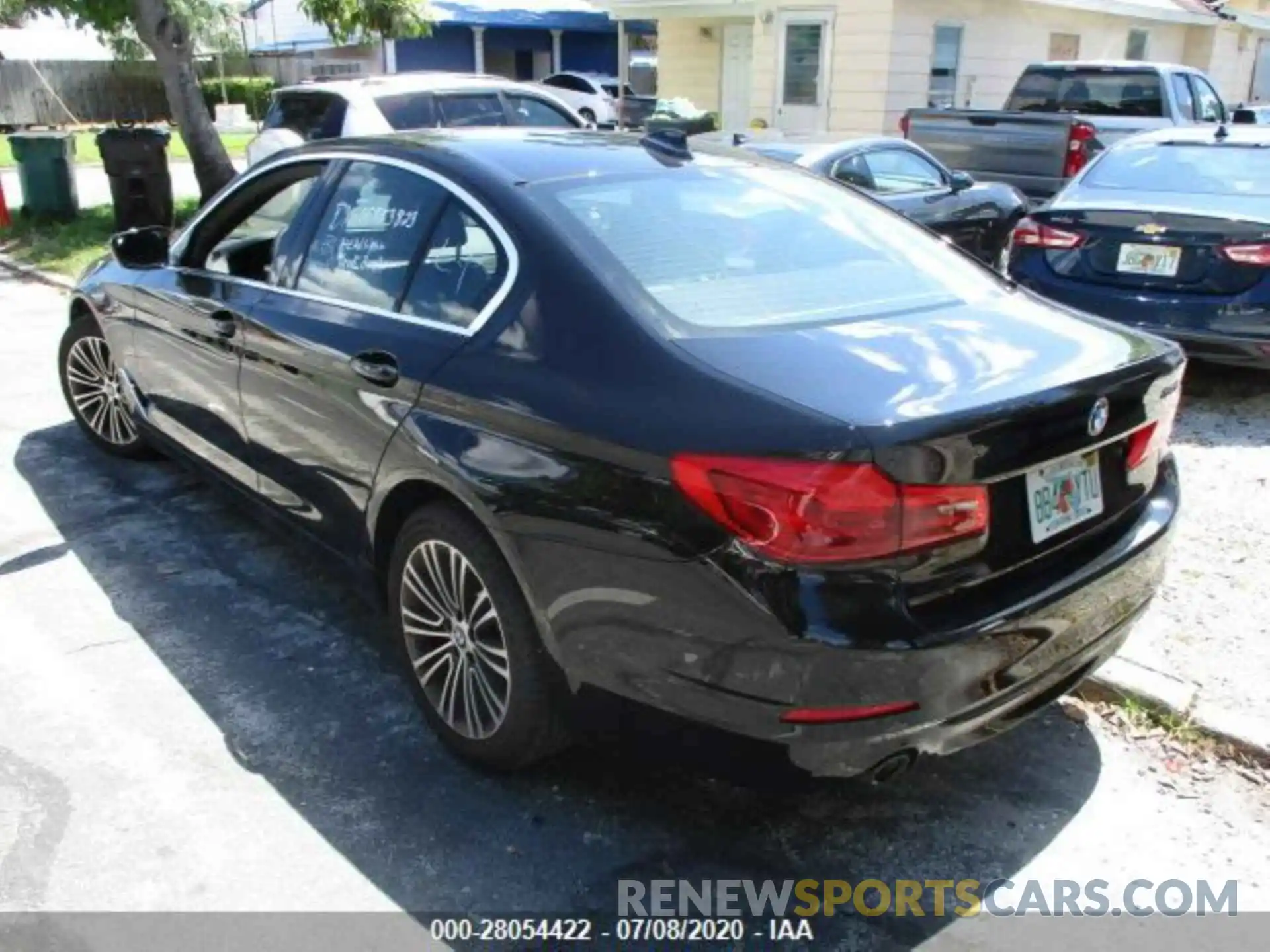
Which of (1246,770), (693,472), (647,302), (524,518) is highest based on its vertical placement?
(647,302)

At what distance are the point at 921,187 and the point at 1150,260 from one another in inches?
108

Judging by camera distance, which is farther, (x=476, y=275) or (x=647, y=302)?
(x=476, y=275)

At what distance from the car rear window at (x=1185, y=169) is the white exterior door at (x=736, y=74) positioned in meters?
13.1

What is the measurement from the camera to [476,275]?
306 centimetres

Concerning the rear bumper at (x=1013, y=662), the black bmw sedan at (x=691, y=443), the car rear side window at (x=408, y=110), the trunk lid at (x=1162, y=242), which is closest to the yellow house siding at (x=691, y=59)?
the car rear side window at (x=408, y=110)

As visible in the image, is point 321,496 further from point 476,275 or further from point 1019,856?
point 1019,856

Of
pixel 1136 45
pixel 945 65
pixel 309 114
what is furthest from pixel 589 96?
pixel 309 114

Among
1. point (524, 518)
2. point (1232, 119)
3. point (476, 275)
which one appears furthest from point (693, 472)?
point (1232, 119)

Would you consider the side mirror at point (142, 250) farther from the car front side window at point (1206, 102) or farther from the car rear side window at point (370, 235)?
the car front side window at point (1206, 102)

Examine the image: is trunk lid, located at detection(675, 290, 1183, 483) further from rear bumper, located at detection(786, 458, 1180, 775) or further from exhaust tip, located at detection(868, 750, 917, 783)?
exhaust tip, located at detection(868, 750, 917, 783)

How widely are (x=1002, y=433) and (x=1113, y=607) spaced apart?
0.71 metres

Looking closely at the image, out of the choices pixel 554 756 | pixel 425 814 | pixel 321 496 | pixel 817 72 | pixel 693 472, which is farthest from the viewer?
pixel 817 72

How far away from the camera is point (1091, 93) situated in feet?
43.0

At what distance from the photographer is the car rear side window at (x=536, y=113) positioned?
10219mm
